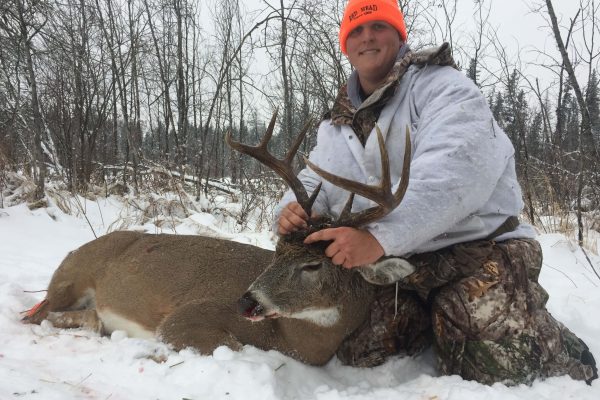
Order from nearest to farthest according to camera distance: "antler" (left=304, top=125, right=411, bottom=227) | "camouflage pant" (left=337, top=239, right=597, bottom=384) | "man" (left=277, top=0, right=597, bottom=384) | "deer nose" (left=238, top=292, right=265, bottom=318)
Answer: "antler" (left=304, top=125, right=411, bottom=227)
"man" (left=277, top=0, right=597, bottom=384)
"camouflage pant" (left=337, top=239, right=597, bottom=384)
"deer nose" (left=238, top=292, right=265, bottom=318)

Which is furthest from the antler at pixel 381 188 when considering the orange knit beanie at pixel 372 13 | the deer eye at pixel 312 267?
the orange knit beanie at pixel 372 13

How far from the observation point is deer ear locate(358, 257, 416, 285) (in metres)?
2.42

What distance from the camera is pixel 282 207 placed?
9.86ft

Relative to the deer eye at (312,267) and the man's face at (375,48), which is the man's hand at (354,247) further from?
the man's face at (375,48)

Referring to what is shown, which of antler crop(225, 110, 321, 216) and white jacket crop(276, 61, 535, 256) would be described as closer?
white jacket crop(276, 61, 535, 256)

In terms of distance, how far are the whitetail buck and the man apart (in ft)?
0.49

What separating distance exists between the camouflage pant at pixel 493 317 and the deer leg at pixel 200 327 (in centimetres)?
84

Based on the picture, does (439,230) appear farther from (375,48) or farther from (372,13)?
(372,13)

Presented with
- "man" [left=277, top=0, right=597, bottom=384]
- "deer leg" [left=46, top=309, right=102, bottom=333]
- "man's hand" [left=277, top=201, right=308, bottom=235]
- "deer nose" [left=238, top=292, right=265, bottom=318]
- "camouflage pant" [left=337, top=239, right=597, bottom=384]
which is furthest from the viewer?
"deer leg" [left=46, top=309, right=102, bottom=333]

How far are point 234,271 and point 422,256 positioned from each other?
4.56 feet

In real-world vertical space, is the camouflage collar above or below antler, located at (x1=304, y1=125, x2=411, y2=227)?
above

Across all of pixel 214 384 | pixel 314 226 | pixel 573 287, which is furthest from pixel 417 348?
pixel 573 287

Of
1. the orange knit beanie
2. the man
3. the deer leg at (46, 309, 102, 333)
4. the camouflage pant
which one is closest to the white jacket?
the man

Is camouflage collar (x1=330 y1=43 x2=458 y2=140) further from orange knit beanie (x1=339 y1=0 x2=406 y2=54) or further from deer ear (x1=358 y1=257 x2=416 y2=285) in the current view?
deer ear (x1=358 y1=257 x2=416 y2=285)
